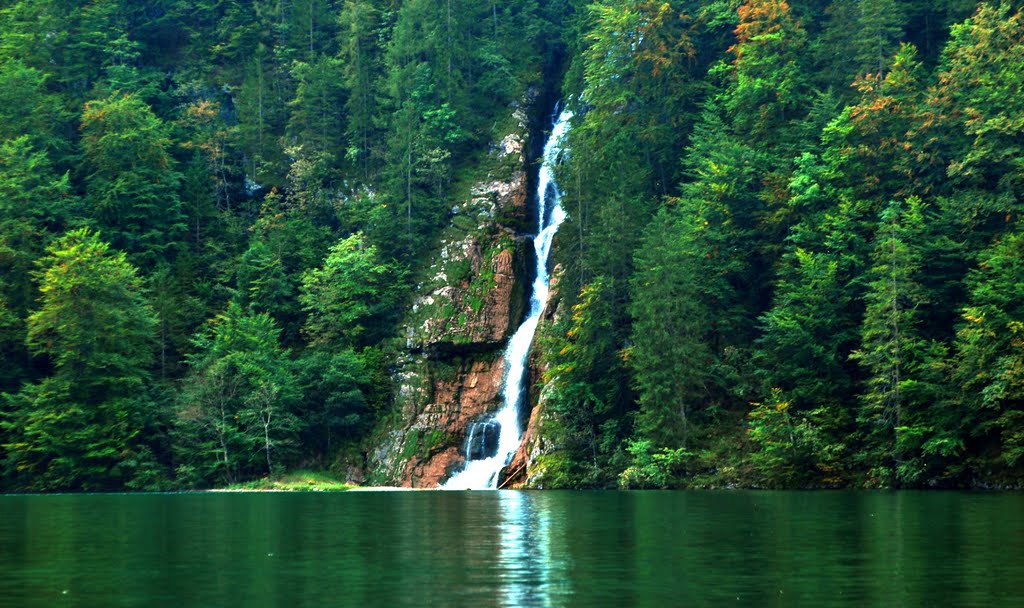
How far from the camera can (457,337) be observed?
212ft

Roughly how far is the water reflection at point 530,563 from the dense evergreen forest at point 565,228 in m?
20.2

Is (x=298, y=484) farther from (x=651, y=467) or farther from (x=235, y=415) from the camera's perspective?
(x=651, y=467)

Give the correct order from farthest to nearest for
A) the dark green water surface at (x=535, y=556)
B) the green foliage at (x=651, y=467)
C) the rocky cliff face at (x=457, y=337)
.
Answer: the rocky cliff face at (x=457, y=337)
the green foliage at (x=651, y=467)
the dark green water surface at (x=535, y=556)

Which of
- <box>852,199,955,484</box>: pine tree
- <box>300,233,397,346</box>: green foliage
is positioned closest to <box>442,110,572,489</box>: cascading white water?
<box>300,233,397,346</box>: green foliage

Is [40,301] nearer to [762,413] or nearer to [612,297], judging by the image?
[612,297]

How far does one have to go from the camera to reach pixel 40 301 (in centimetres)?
6219

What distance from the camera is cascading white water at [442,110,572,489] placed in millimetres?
58969

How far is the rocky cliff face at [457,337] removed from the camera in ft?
203

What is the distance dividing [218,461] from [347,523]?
32.0 meters

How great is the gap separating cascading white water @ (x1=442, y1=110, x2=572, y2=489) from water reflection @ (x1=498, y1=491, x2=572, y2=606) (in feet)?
85.6

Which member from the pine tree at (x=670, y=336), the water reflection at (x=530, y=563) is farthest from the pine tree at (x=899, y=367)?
the water reflection at (x=530, y=563)

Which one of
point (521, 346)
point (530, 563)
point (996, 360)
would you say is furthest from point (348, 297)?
point (530, 563)

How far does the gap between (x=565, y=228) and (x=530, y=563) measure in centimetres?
4150

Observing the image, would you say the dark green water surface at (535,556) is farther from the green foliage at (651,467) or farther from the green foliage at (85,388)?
the green foliage at (85,388)
